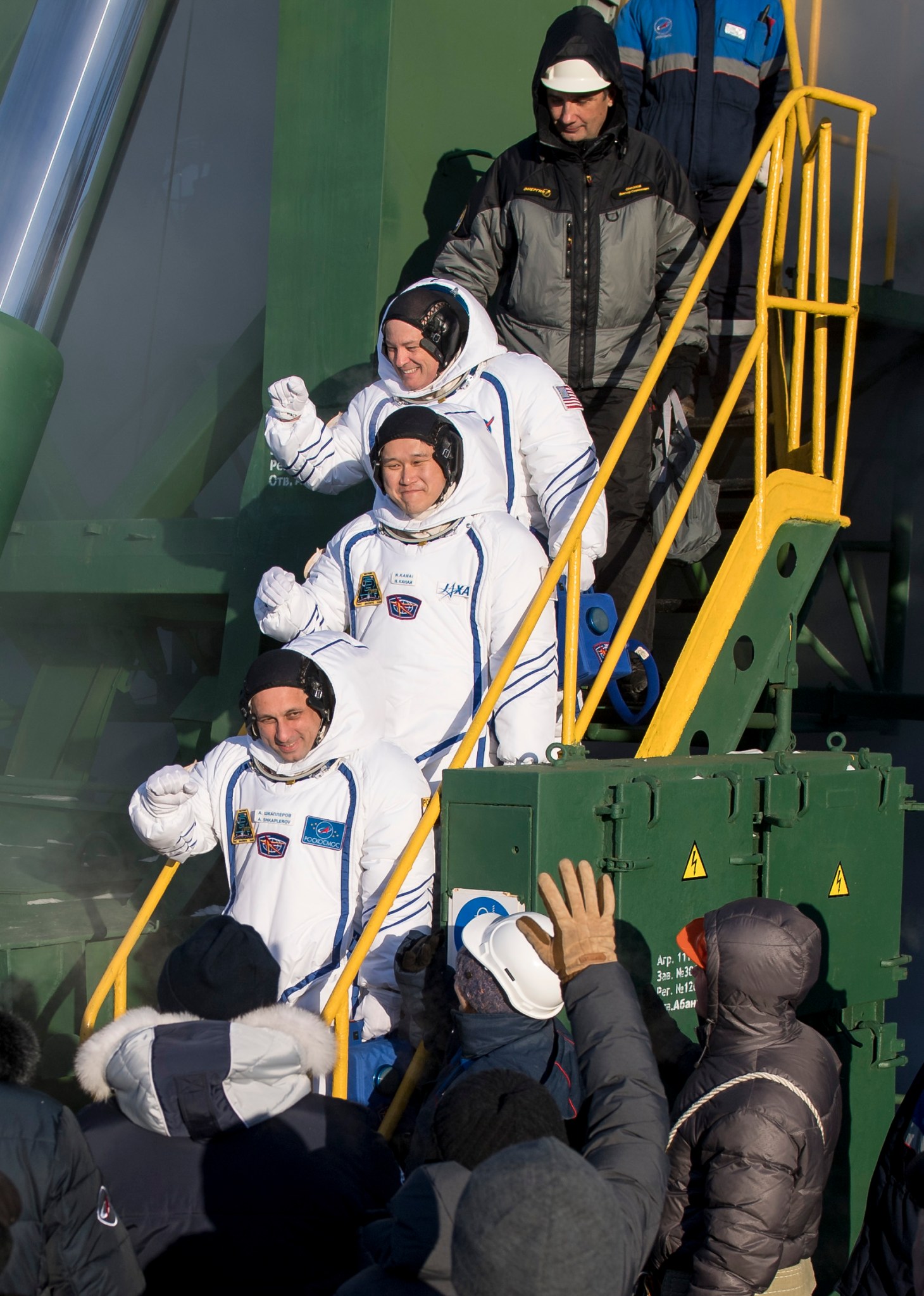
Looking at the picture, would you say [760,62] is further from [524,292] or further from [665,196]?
[524,292]

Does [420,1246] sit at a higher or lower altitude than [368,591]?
lower

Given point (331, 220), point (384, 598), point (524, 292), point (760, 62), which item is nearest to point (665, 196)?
point (524, 292)

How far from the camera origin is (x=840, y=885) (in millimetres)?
3924

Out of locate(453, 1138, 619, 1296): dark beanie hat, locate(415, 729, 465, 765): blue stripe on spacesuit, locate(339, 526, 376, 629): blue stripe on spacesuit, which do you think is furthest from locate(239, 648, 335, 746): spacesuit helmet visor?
locate(453, 1138, 619, 1296): dark beanie hat

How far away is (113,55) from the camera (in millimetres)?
2795

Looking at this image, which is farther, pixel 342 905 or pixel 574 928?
pixel 342 905

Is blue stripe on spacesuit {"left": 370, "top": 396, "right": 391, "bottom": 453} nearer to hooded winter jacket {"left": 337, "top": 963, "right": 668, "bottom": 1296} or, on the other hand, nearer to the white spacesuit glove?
the white spacesuit glove

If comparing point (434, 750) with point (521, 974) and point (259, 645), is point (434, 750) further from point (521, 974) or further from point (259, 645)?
point (259, 645)

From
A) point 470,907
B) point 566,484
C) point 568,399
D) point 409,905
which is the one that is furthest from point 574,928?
point 568,399

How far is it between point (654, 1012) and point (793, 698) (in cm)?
320

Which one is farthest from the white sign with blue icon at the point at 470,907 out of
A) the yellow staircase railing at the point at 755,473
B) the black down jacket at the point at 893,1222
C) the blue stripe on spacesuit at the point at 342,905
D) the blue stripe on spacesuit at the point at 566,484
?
the blue stripe on spacesuit at the point at 566,484

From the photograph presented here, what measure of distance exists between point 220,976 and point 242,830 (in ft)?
3.42

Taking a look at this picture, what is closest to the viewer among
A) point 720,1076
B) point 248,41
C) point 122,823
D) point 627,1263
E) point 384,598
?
point 627,1263

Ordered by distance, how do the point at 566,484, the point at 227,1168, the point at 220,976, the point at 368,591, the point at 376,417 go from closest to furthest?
the point at 227,1168 < the point at 220,976 < the point at 368,591 < the point at 566,484 < the point at 376,417
